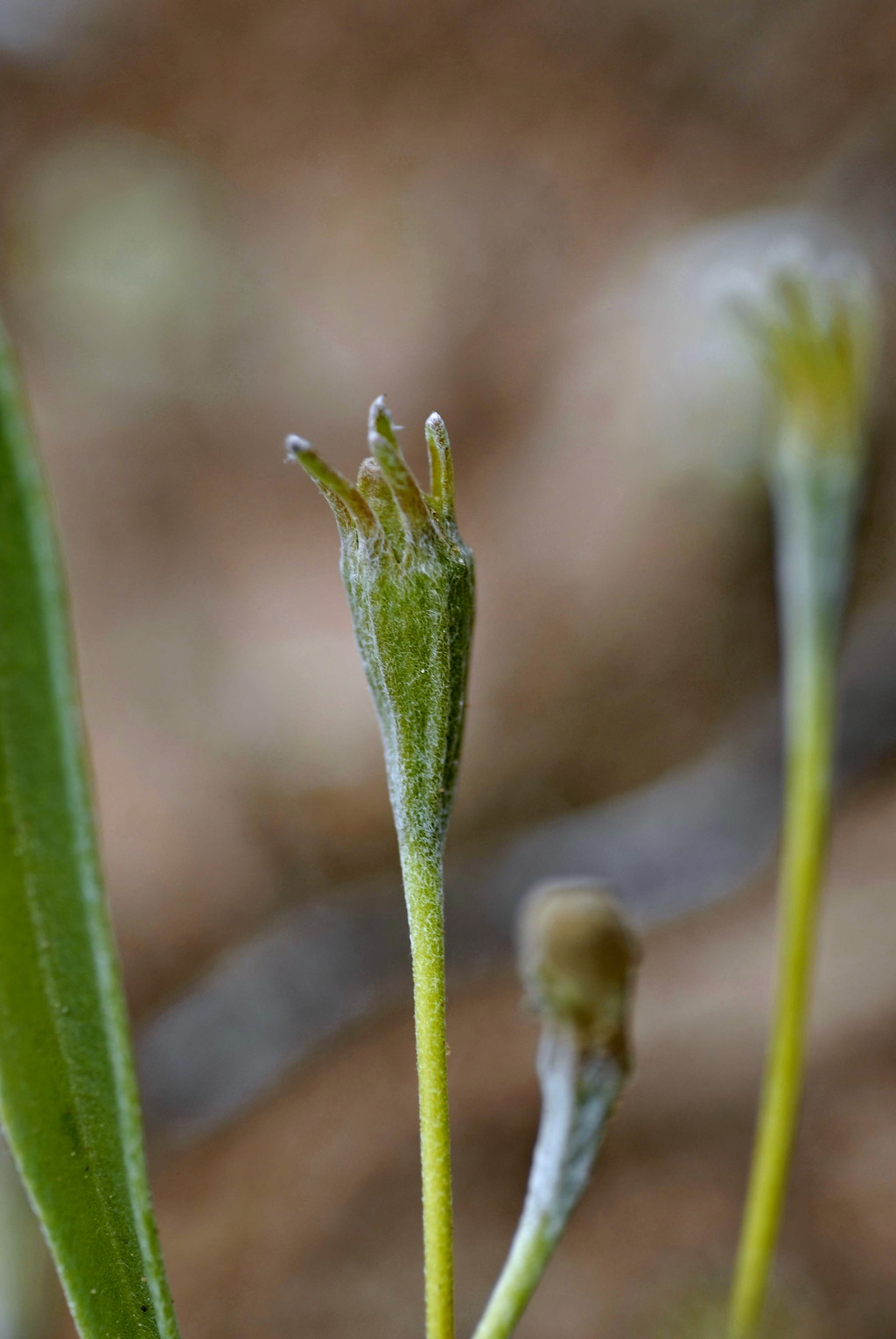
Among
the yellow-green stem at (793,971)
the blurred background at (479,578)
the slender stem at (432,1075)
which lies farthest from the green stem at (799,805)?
the blurred background at (479,578)

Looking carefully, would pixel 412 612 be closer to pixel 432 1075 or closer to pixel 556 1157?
pixel 432 1075

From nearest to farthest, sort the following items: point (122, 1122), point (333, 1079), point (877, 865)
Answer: point (122, 1122) → point (877, 865) → point (333, 1079)

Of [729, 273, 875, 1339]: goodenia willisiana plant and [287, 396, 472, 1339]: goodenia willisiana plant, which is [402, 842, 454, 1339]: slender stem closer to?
[287, 396, 472, 1339]: goodenia willisiana plant

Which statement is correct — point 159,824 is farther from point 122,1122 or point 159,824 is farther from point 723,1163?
point 122,1122

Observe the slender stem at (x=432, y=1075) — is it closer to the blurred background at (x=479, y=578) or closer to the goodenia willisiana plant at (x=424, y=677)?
the goodenia willisiana plant at (x=424, y=677)

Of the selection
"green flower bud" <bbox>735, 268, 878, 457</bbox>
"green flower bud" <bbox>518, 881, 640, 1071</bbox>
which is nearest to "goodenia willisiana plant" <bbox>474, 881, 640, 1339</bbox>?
"green flower bud" <bbox>518, 881, 640, 1071</bbox>

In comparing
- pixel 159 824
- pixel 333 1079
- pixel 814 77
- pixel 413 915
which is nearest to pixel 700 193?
pixel 814 77

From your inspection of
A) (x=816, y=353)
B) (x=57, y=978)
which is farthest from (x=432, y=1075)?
(x=816, y=353)
